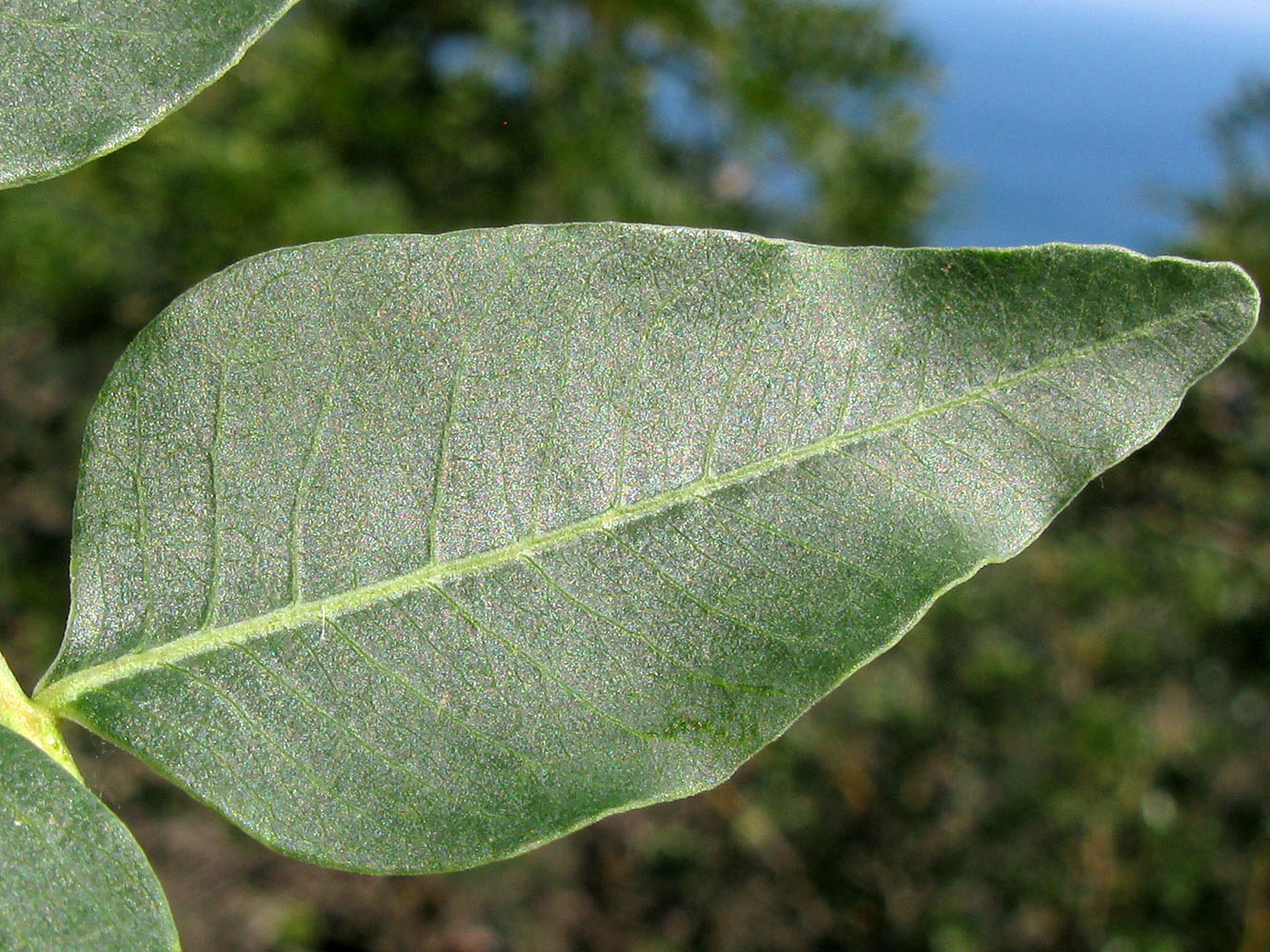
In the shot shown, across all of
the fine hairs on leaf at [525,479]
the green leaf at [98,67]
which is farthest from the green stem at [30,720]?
the green leaf at [98,67]

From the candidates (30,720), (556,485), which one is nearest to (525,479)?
(556,485)

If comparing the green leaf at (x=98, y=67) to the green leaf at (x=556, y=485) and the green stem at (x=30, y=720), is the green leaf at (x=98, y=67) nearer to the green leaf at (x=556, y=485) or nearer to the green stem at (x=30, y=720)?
the green leaf at (x=556, y=485)

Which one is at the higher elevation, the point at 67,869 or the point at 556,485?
the point at 556,485

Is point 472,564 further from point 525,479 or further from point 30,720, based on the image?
point 30,720

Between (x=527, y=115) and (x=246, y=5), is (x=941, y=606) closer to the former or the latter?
(x=527, y=115)

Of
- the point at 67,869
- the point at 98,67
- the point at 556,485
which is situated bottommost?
the point at 67,869

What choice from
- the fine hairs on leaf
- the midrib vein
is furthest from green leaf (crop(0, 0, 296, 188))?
the midrib vein

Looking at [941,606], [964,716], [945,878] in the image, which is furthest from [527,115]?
[945,878]
